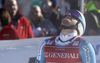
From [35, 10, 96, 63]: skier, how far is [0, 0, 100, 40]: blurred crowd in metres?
1.76

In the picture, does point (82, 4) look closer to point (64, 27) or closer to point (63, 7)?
point (63, 7)

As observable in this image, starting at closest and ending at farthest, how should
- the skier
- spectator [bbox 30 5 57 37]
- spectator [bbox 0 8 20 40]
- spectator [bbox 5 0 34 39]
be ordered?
the skier → spectator [bbox 0 8 20 40] → spectator [bbox 5 0 34 39] → spectator [bbox 30 5 57 37]

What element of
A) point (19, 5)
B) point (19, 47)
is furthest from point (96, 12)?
point (19, 47)

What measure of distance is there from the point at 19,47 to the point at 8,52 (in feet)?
0.77

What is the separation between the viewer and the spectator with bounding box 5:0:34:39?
4.22 meters

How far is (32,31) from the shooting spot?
4.56m

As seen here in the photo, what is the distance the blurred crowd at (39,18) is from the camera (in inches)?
158

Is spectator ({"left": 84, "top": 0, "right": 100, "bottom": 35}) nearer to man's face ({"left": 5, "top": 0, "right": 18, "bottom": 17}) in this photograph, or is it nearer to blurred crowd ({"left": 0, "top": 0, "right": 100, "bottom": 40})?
blurred crowd ({"left": 0, "top": 0, "right": 100, "bottom": 40})

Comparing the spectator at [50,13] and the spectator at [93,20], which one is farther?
the spectator at [93,20]

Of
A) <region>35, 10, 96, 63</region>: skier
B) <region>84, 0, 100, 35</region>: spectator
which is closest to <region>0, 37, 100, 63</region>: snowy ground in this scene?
<region>35, 10, 96, 63</region>: skier

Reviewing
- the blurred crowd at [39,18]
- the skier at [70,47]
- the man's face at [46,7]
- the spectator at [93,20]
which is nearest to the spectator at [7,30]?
the blurred crowd at [39,18]

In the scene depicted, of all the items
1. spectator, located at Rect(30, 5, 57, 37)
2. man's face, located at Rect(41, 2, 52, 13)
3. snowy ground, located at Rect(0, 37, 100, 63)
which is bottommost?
snowy ground, located at Rect(0, 37, 100, 63)

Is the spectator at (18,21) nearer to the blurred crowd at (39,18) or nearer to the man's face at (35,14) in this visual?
the blurred crowd at (39,18)

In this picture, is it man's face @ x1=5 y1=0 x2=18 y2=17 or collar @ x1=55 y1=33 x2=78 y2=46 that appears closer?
collar @ x1=55 y1=33 x2=78 y2=46
